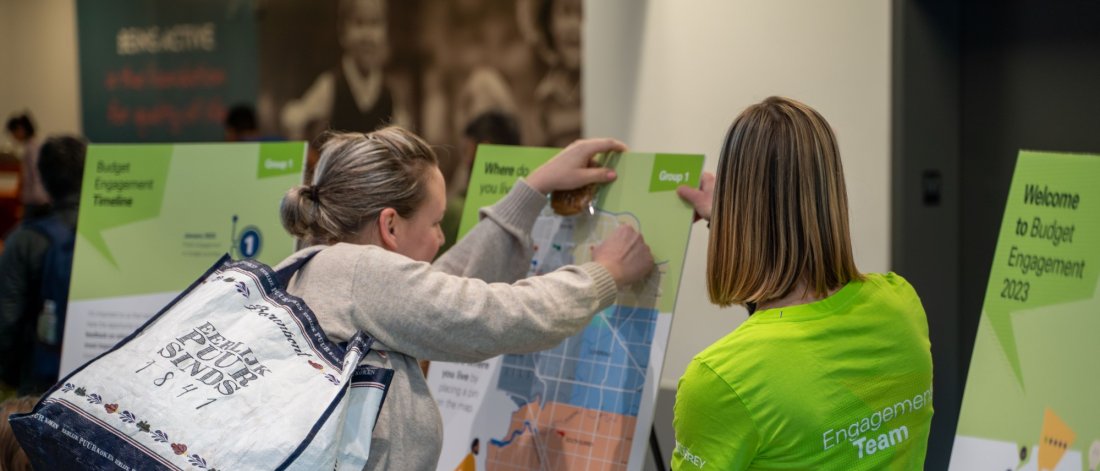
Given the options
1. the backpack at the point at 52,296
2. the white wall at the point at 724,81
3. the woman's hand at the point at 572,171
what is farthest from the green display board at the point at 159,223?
the white wall at the point at 724,81

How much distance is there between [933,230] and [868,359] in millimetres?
2198

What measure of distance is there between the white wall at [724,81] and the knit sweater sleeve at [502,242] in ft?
5.19

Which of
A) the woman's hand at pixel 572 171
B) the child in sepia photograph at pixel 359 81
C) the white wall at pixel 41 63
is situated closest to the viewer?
the woman's hand at pixel 572 171

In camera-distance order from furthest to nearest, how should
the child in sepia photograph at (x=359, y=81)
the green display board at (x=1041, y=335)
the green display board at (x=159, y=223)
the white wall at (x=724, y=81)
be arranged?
the child in sepia photograph at (x=359, y=81) → the white wall at (x=724, y=81) → the green display board at (x=159, y=223) → the green display board at (x=1041, y=335)

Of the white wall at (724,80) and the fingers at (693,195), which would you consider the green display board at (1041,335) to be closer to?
the fingers at (693,195)

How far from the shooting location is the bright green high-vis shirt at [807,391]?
5.20 feet

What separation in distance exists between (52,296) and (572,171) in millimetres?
2382

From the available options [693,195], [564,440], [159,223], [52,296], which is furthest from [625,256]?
[52,296]

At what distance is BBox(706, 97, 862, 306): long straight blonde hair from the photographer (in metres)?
1.64

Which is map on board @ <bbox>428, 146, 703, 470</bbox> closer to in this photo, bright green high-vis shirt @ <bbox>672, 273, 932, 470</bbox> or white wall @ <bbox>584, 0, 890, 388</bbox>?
bright green high-vis shirt @ <bbox>672, 273, 932, 470</bbox>

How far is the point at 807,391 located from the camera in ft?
5.25

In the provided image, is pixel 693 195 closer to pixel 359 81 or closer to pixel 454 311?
pixel 454 311

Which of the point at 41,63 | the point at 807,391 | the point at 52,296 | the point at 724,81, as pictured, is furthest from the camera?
the point at 41,63

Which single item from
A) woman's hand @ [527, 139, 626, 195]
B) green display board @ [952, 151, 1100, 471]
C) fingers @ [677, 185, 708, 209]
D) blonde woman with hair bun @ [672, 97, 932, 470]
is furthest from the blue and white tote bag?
green display board @ [952, 151, 1100, 471]
